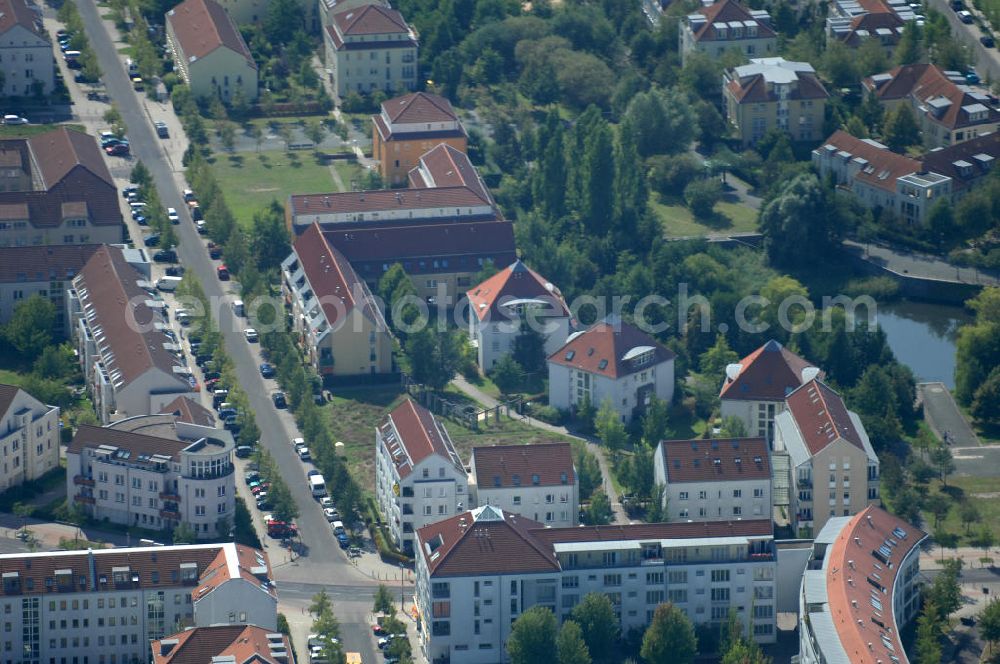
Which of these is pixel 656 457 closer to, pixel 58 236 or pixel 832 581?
pixel 832 581

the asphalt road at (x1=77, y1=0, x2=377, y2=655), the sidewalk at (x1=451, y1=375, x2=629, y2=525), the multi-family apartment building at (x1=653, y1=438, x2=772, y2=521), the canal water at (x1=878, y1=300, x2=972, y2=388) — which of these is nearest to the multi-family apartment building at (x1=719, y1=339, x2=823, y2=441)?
the sidewalk at (x1=451, y1=375, x2=629, y2=525)

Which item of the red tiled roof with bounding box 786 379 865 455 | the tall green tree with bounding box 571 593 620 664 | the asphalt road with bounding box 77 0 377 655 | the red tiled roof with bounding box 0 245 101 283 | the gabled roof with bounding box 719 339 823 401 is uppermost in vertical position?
the red tiled roof with bounding box 0 245 101 283

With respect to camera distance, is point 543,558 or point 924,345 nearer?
point 543,558

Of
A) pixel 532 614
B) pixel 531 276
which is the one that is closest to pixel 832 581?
pixel 532 614

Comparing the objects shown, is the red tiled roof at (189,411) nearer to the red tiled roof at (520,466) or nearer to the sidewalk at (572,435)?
the red tiled roof at (520,466)

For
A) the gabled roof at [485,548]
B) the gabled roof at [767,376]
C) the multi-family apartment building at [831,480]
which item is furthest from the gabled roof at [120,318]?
the multi-family apartment building at [831,480]

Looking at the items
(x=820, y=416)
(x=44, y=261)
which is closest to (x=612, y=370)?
(x=820, y=416)

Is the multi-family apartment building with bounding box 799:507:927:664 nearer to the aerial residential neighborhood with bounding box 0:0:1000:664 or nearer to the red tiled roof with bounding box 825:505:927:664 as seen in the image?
the red tiled roof with bounding box 825:505:927:664
